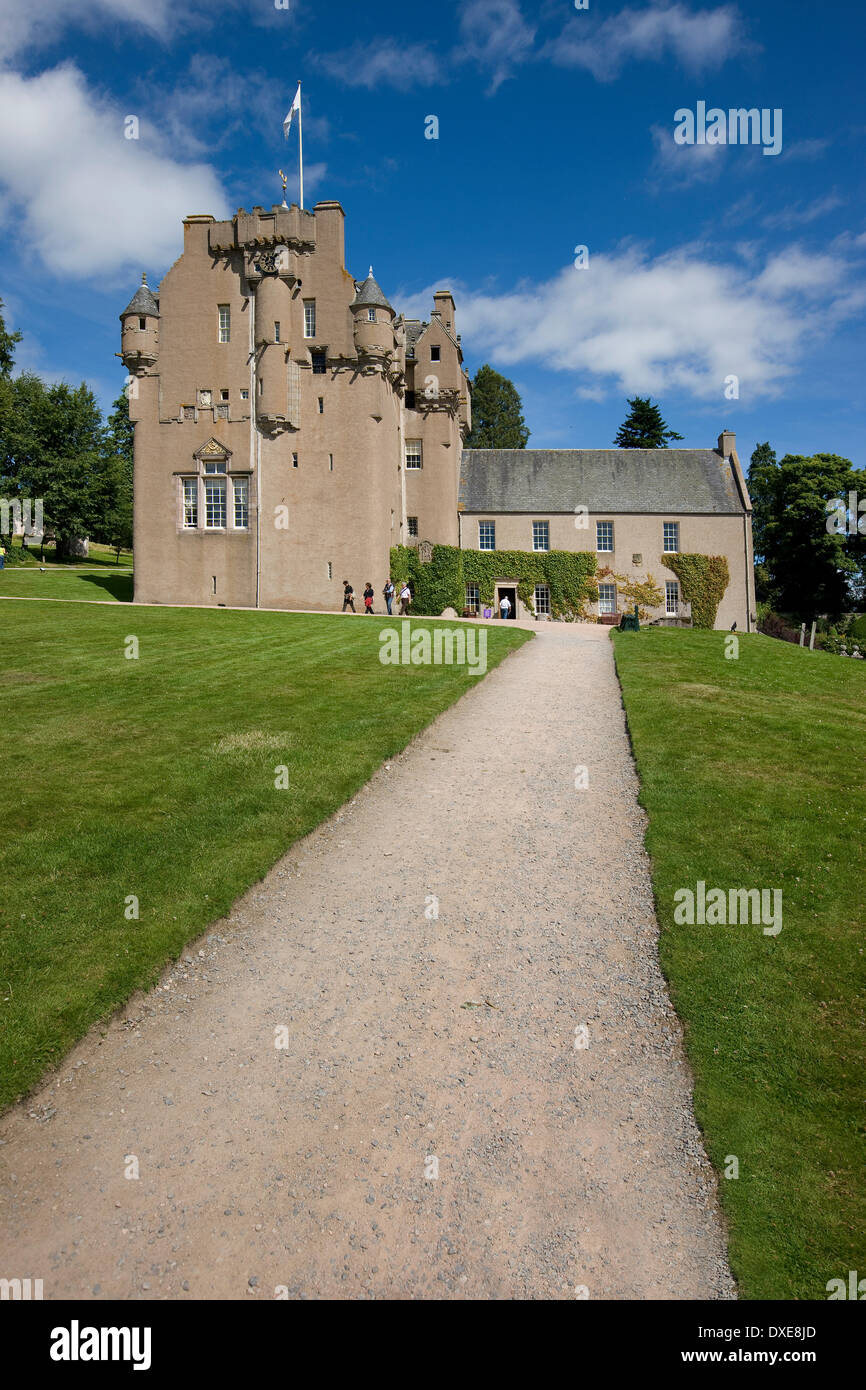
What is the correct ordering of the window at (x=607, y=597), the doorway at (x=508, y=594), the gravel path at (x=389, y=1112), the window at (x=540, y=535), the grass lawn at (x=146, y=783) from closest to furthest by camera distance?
1. the gravel path at (x=389, y=1112)
2. the grass lawn at (x=146, y=783)
3. the doorway at (x=508, y=594)
4. the window at (x=607, y=597)
5. the window at (x=540, y=535)

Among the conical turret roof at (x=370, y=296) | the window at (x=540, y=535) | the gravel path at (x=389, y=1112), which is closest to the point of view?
the gravel path at (x=389, y=1112)

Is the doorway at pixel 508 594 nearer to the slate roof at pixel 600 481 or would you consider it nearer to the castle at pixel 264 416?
the slate roof at pixel 600 481

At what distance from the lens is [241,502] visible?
40.9m

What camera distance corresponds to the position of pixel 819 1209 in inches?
204

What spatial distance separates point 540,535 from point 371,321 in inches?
645

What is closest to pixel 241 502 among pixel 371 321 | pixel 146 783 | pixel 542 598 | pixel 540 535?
pixel 371 321

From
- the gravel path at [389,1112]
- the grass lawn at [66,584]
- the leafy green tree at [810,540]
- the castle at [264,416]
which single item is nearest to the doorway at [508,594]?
the castle at [264,416]

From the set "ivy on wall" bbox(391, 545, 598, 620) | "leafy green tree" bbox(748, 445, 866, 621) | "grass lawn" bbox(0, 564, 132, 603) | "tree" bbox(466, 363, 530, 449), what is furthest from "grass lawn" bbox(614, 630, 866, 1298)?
"tree" bbox(466, 363, 530, 449)

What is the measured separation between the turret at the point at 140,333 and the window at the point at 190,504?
6.50 meters

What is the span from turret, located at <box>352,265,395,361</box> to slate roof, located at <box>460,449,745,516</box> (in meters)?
12.1

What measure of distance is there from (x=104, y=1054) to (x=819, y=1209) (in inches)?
226

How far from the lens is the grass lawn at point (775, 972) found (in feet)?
17.0
